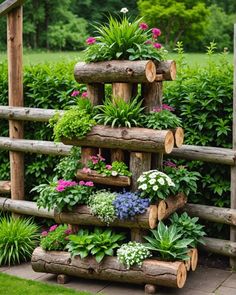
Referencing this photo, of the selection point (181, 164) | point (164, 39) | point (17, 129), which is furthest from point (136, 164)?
point (164, 39)

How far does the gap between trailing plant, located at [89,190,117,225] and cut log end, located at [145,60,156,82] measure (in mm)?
1074

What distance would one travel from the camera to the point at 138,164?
5.82 metres

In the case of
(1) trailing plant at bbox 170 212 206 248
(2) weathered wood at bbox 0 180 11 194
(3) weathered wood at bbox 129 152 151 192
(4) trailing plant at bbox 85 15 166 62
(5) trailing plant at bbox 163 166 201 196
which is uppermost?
(4) trailing plant at bbox 85 15 166 62

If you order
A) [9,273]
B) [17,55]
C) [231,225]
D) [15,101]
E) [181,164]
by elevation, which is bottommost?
[9,273]

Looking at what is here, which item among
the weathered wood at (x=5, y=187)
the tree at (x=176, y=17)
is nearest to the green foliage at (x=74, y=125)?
the weathered wood at (x=5, y=187)

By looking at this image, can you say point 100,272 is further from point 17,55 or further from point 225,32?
point 225,32

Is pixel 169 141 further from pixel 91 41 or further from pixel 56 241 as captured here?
pixel 56 241

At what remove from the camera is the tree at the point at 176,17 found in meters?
57.9

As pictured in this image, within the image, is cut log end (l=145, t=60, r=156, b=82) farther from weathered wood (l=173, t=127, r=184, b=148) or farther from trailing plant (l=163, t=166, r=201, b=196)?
trailing plant (l=163, t=166, r=201, b=196)

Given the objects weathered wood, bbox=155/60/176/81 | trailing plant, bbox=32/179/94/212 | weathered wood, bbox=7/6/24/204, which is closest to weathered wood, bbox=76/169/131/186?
trailing plant, bbox=32/179/94/212

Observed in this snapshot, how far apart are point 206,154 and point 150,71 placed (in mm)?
1106

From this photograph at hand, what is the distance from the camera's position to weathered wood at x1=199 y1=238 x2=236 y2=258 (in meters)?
6.27

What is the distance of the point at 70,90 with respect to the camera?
7121 mm

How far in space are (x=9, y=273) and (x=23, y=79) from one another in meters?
2.31
